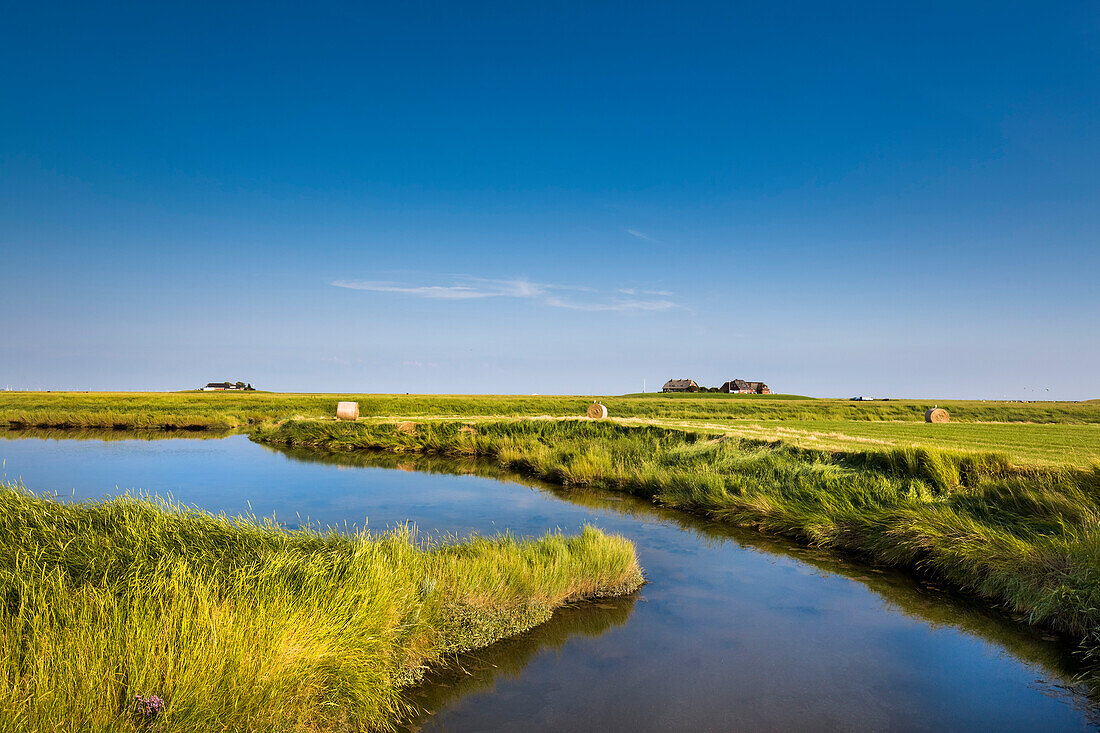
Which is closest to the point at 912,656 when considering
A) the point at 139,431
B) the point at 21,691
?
the point at 21,691

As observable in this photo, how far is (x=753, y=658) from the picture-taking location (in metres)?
6.20

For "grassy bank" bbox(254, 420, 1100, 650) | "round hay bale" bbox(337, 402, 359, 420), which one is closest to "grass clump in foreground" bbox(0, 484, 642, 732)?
"grassy bank" bbox(254, 420, 1100, 650)

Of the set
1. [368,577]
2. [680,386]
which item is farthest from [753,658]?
[680,386]

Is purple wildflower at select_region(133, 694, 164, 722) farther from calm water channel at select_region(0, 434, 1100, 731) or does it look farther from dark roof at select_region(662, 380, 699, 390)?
dark roof at select_region(662, 380, 699, 390)

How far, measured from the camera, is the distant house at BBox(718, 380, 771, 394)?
106m

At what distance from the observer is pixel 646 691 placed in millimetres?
5414

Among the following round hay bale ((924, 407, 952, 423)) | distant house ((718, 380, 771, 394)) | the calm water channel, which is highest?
distant house ((718, 380, 771, 394))

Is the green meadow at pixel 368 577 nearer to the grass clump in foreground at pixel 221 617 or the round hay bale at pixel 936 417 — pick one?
the grass clump in foreground at pixel 221 617

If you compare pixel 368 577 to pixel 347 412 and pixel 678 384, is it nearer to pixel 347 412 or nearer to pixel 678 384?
pixel 347 412

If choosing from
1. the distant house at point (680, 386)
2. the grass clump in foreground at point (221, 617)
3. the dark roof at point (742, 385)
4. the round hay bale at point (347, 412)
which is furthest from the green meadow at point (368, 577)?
the dark roof at point (742, 385)

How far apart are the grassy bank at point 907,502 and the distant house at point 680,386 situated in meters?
87.3

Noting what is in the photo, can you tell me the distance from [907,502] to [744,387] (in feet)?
333

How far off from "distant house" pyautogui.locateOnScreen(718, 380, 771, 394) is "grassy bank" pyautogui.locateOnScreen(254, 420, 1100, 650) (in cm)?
9105

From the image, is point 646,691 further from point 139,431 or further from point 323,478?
point 139,431
